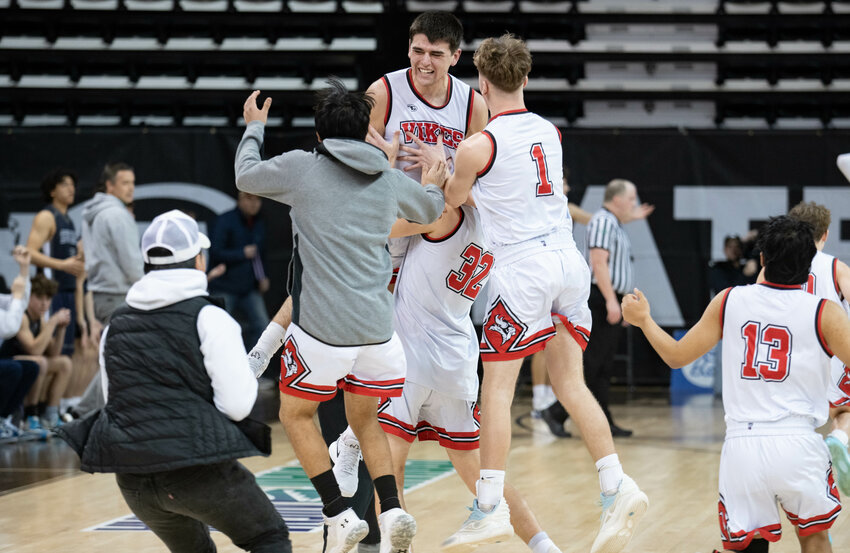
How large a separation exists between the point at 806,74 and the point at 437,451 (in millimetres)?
6529

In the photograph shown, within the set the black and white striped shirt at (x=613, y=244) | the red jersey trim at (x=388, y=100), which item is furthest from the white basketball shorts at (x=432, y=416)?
the black and white striped shirt at (x=613, y=244)

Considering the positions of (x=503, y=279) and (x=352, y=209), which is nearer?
(x=352, y=209)

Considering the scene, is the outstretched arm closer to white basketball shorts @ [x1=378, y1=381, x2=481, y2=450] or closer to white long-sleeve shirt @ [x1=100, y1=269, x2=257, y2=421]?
white basketball shorts @ [x1=378, y1=381, x2=481, y2=450]

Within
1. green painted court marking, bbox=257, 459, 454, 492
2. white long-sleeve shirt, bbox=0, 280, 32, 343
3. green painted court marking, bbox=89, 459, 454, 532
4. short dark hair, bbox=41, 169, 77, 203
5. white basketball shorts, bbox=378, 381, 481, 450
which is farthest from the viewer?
short dark hair, bbox=41, 169, 77, 203

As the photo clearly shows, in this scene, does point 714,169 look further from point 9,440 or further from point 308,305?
point 308,305

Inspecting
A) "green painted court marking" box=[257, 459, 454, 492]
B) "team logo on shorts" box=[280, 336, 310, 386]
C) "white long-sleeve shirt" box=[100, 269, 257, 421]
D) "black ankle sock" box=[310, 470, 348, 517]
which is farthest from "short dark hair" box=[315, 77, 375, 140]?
"green painted court marking" box=[257, 459, 454, 492]

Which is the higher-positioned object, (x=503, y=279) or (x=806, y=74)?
(x=806, y=74)

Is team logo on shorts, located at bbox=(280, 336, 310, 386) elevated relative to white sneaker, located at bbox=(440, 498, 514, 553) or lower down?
elevated

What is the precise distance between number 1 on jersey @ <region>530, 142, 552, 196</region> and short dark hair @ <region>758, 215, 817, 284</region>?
38.5 inches

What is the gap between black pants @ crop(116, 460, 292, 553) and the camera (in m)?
3.61

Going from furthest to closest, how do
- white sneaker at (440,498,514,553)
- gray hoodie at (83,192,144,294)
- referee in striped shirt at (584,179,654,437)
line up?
referee in striped shirt at (584,179,654,437) → gray hoodie at (83,192,144,294) → white sneaker at (440,498,514,553)

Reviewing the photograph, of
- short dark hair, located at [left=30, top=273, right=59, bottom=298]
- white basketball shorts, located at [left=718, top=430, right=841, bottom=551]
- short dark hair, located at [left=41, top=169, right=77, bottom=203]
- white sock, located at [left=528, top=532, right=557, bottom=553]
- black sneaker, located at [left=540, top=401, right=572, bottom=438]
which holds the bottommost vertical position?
black sneaker, located at [left=540, top=401, right=572, bottom=438]

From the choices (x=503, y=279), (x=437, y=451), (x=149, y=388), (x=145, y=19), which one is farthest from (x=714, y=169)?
(x=149, y=388)

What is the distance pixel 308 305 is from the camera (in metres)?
4.25
